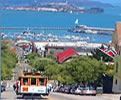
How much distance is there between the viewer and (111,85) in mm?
39312

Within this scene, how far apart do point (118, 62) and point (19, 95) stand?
1294cm

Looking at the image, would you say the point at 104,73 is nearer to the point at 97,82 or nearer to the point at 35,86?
the point at 97,82

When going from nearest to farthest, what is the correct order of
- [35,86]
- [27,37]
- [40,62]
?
1. [35,86]
2. [40,62]
3. [27,37]

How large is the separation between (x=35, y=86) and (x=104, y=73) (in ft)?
61.0

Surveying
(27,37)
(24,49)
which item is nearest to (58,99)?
(24,49)

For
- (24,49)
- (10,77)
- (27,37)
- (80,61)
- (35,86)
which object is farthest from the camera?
(27,37)

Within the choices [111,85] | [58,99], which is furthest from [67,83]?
[58,99]

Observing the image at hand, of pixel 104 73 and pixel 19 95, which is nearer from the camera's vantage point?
pixel 19 95

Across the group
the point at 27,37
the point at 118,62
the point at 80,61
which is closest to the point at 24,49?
the point at 27,37

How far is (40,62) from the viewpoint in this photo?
6338 centimetres

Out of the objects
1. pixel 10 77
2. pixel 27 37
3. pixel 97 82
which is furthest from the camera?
pixel 27 37

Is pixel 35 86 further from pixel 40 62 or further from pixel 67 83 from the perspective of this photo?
pixel 40 62

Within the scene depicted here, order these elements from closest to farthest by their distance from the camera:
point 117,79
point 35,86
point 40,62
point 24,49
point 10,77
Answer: point 35,86 → point 117,79 → point 10,77 → point 40,62 → point 24,49

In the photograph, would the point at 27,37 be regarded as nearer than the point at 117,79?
No
